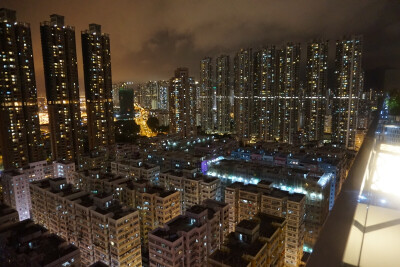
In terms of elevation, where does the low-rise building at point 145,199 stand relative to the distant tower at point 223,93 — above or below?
below

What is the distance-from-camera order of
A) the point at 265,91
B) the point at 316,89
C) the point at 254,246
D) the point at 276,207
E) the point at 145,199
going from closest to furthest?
the point at 254,246 → the point at 276,207 → the point at 145,199 → the point at 316,89 → the point at 265,91

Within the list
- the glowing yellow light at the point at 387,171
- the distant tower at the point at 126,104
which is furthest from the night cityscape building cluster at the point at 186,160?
the distant tower at the point at 126,104

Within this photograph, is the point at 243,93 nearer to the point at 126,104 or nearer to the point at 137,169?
the point at 137,169

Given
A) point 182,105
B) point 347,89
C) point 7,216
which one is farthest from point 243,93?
point 7,216

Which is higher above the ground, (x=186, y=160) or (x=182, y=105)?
(x=182, y=105)

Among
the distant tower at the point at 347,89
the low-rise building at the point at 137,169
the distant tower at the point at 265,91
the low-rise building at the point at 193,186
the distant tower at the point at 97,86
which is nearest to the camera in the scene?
the low-rise building at the point at 193,186

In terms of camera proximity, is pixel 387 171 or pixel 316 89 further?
pixel 316 89

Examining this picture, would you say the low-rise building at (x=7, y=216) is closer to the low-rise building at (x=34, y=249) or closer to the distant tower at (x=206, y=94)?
the low-rise building at (x=34, y=249)
